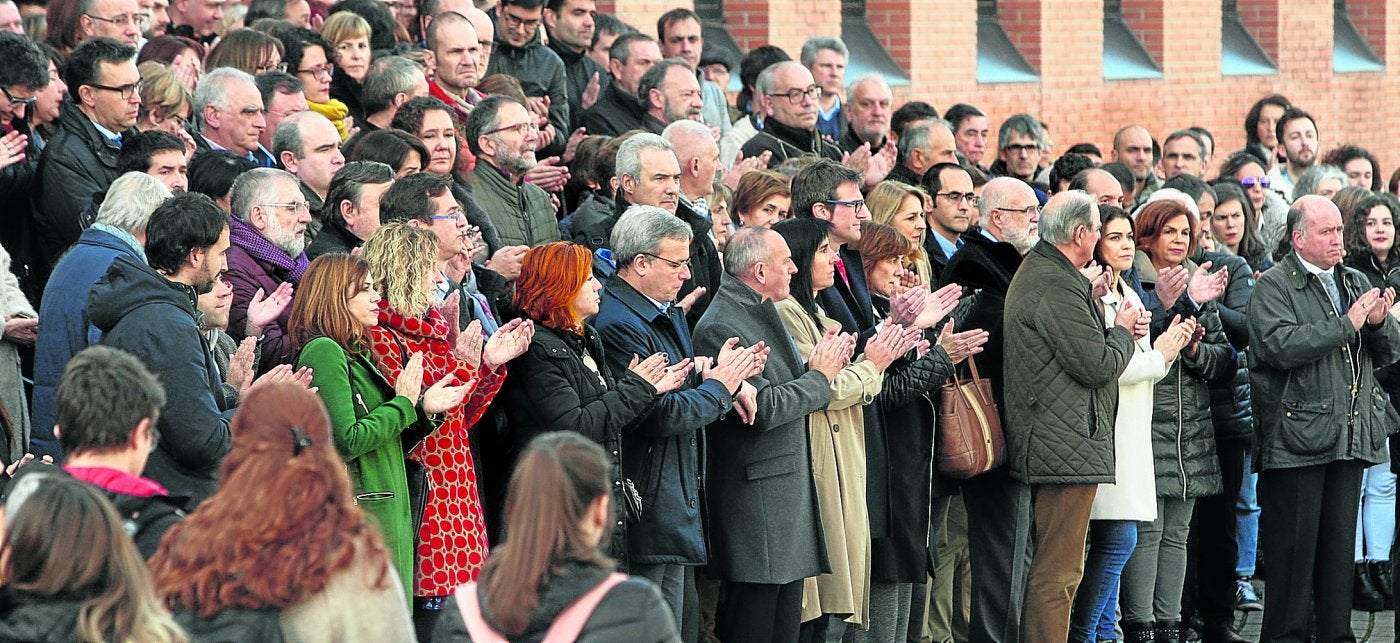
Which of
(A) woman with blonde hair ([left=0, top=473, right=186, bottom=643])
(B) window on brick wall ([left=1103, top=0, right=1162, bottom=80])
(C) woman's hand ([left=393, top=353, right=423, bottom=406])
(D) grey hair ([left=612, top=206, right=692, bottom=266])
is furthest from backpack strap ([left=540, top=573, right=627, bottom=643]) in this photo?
(B) window on brick wall ([left=1103, top=0, right=1162, bottom=80])

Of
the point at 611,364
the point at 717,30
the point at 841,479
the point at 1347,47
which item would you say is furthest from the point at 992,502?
the point at 1347,47

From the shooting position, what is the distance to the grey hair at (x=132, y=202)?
20.0 feet

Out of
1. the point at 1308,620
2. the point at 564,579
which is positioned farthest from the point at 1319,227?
the point at 564,579

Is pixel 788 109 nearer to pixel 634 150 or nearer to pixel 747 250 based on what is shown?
pixel 634 150

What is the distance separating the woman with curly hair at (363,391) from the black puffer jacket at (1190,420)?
375cm

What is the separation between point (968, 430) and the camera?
7.95 m

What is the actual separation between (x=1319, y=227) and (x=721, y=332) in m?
3.06

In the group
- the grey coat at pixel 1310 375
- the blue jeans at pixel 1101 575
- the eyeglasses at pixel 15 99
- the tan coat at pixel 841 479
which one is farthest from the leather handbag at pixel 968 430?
the eyeglasses at pixel 15 99

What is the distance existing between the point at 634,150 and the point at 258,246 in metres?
1.96

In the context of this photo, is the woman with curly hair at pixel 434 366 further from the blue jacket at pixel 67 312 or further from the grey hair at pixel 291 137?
the grey hair at pixel 291 137

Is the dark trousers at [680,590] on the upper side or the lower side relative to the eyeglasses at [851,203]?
lower

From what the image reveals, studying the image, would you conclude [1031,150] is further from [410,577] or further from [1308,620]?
[410,577]

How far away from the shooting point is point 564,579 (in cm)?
402

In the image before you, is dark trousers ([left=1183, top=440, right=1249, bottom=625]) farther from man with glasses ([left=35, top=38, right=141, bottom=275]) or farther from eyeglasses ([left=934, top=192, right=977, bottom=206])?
man with glasses ([left=35, top=38, right=141, bottom=275])
